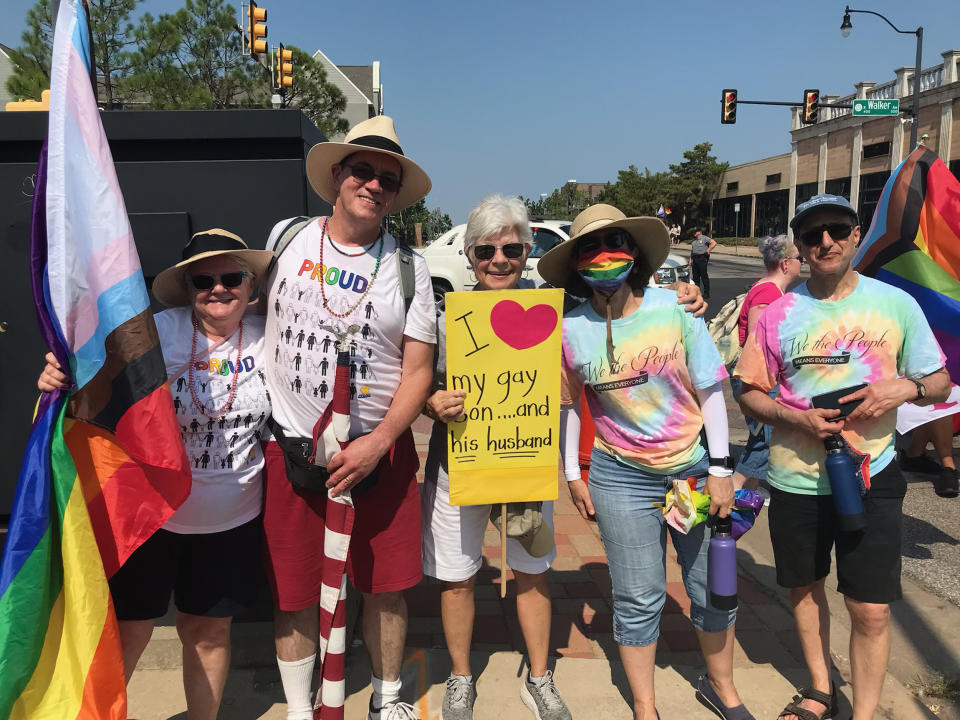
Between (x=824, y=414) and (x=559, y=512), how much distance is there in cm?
278

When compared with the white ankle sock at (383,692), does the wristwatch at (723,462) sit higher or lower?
higher

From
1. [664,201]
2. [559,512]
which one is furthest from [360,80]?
[559,512]

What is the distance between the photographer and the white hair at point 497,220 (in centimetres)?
258

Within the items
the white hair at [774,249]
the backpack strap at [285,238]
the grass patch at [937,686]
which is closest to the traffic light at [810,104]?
the white hair at [774,249]

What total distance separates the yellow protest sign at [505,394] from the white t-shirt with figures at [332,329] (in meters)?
0.18

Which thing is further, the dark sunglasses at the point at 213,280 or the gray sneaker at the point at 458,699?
the gray sneaker at the point at 458,699

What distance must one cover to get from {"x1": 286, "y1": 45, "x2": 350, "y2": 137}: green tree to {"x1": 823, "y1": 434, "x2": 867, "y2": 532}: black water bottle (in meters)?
29.8

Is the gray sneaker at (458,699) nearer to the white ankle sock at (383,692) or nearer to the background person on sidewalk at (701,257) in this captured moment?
the white ankle sock at (383,692)

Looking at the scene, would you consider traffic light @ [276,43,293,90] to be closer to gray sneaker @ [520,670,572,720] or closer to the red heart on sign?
the red heart on sign

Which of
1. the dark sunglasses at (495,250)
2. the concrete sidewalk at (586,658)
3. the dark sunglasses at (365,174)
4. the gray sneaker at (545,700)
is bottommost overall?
the concrete sidewalk at (586,658)

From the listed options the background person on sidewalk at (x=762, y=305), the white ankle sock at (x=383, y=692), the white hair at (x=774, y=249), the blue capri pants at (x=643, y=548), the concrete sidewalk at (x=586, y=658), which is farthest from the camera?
the white hair at (x=774, y=249)

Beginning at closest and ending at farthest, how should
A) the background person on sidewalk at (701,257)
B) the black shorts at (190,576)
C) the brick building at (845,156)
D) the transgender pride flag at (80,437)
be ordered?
1. the transgender pride flag at (80,437)
2. the black shorts at (190,576)
3. the background person on sidewalk at (701,257)
4. the brick building at (845,156)

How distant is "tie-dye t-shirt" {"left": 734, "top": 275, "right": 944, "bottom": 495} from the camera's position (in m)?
2.46

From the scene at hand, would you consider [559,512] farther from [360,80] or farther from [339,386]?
A: [360,80]
